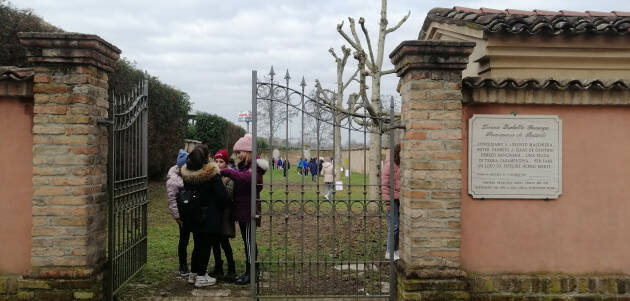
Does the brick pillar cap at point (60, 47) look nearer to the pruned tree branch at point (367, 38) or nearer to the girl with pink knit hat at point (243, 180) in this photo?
the girl with pink knit hat at point (243, 180)

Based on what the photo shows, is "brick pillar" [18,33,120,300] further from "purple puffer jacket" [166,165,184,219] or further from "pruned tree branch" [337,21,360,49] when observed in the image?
"pruned tree branch" [337,21,360,49]

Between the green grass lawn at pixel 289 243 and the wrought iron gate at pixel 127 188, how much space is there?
0.32 metres

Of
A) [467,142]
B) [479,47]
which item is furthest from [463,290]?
[479,47]

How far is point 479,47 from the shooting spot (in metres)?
6.14

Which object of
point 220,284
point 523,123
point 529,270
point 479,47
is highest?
point 479,47

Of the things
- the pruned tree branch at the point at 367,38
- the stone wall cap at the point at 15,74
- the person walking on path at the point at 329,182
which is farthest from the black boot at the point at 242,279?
the pruned tree branch at the point at 367,38

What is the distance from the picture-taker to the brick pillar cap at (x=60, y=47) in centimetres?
409

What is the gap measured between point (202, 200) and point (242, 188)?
46 centimetres

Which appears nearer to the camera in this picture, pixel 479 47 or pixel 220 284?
pixel 220 284

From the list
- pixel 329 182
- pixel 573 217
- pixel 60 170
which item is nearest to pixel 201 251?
pixel 60 170

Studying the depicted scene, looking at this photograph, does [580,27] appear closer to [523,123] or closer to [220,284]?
[523,123]

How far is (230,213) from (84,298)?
69.0 inches

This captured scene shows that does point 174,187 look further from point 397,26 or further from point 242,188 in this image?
point 397,26

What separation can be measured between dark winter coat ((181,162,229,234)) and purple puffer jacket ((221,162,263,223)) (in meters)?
0.14
